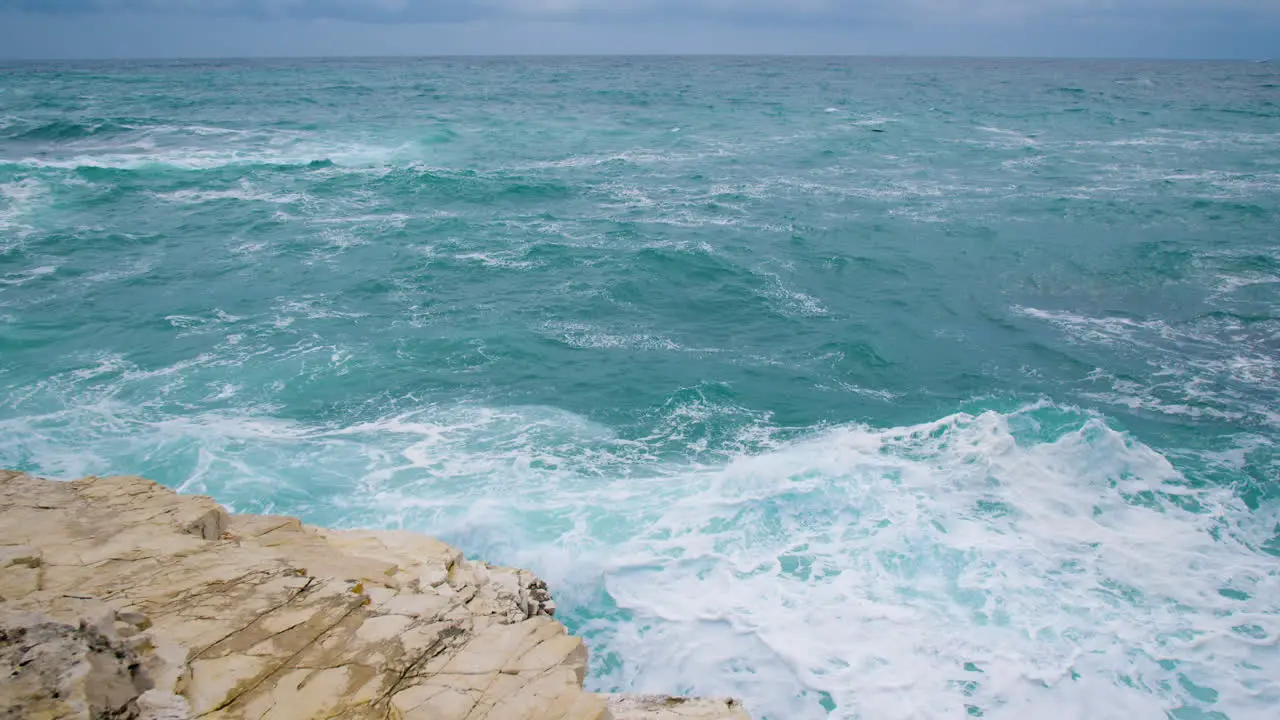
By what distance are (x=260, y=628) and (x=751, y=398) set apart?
907 cm

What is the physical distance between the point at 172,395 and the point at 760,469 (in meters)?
10.00

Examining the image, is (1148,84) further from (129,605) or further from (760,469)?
(129,605)

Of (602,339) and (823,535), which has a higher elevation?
(602,339)

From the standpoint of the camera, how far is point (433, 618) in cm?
621

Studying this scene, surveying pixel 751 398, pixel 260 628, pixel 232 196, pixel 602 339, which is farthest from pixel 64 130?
pixel 260 628

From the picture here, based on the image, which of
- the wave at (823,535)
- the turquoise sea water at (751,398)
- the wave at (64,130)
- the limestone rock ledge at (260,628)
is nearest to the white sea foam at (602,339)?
the turquoise sea water at (751,398)

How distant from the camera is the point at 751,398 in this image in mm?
13477

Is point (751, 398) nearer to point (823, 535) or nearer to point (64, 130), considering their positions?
point (823, 535)

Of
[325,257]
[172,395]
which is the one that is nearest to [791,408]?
[172,395]

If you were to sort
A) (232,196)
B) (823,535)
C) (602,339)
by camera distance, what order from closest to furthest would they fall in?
(823,535) < (602,339) < (232,196)

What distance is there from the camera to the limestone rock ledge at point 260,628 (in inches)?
198

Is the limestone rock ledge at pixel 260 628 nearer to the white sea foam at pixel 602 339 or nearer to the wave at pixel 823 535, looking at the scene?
the wave at pixel 823 535

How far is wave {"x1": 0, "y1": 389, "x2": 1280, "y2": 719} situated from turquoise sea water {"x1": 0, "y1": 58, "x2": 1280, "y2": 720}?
0.05 m

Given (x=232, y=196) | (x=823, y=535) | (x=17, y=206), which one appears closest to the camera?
(x=823, y=535)
